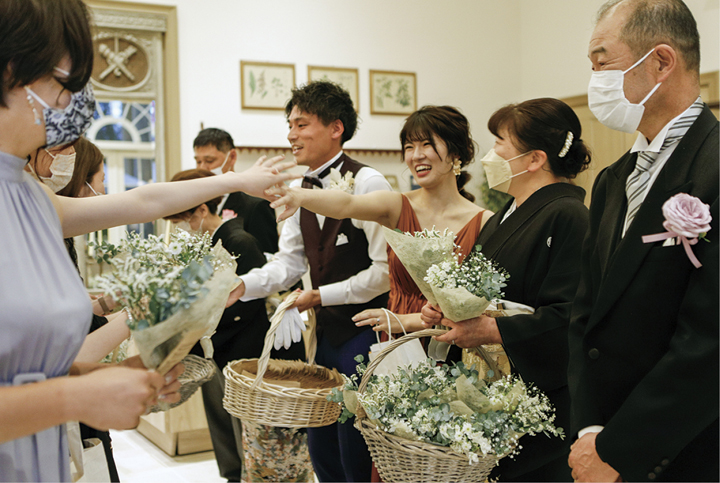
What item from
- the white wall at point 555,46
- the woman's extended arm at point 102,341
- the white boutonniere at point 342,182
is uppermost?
the white wall at point 555,46

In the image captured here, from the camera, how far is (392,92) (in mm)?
6746

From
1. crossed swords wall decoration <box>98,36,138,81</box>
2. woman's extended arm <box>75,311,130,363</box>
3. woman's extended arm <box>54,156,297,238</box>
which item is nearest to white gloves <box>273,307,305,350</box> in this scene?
woman's extended arm <box>54,156,297,238</box>

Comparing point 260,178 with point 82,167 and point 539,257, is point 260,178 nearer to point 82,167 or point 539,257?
point 82,167

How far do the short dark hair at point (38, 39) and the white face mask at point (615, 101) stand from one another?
1.22 metres

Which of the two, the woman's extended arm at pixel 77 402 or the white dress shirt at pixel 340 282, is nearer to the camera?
the woman's extended arm at pixel 77 402

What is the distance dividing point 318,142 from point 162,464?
2.45m

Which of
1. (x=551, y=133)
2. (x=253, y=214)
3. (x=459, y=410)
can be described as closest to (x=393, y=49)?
(x=253, y=214)

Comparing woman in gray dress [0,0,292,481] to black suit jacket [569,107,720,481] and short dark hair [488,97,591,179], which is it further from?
short dark hair [488,97,591,179]

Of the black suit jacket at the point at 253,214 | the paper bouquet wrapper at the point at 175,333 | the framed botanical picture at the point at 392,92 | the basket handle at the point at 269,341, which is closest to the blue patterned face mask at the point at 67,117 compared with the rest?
the paper bouquet wrapper at the point at 175,333

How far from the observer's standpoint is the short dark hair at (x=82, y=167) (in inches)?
85.9

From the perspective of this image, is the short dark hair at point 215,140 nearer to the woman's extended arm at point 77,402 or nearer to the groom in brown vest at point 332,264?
the groom in brown vest at point 332,264

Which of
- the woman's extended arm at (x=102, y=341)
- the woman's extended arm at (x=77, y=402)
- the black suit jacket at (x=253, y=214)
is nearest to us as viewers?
the woman's extended arm at (x=77, y=402)

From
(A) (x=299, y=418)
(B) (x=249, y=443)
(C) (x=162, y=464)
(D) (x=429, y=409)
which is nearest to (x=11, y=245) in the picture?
(D) (x=429, y=409)

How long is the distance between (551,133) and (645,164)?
63 centimetres
